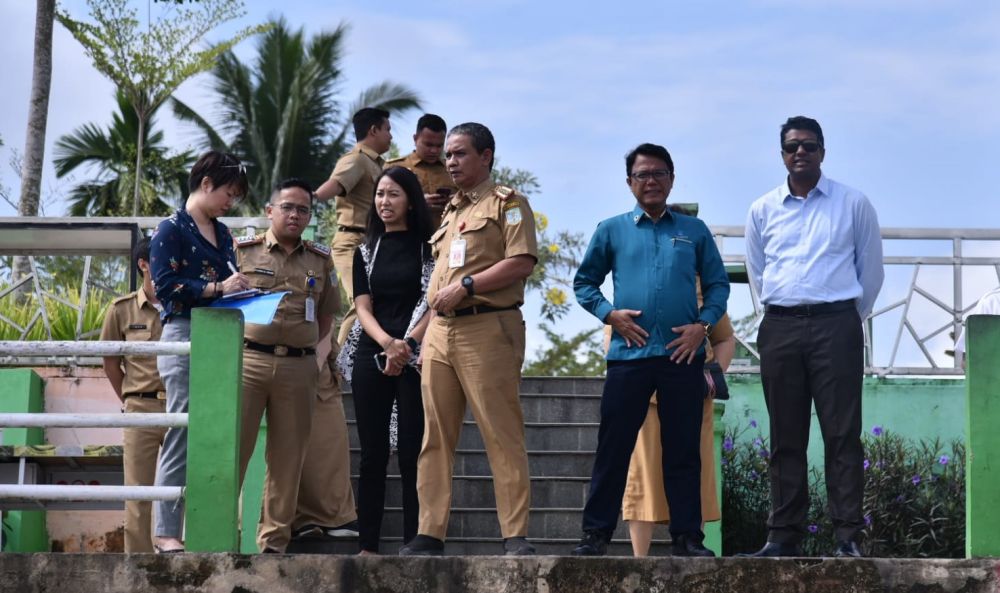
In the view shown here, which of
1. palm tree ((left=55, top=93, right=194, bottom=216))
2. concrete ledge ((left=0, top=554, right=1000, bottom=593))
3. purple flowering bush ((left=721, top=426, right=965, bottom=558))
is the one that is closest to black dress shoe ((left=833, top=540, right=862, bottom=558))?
concrete ledge ((left=0, top=554, right=1000, bottom=593))

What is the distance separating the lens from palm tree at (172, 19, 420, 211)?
25031 millimetres

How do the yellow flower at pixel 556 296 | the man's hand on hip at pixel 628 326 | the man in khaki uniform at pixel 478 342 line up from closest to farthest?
the man in khaki uniform at pixel 478 342
the man's hand on hip at pixel 628 326
the yellow flower at pixel 556 296

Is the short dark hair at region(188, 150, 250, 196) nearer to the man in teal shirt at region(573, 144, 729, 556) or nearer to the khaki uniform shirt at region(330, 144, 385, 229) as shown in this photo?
the man in teal shirt at region(573, 144, 729, 556)

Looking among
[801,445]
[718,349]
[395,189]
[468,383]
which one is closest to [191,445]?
[468,383]

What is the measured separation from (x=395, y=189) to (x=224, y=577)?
229cm

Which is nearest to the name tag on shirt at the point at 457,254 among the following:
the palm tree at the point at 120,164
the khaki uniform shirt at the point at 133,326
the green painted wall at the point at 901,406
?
the khaki uniform shirt at the point at 133,326

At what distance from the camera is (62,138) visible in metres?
24.2

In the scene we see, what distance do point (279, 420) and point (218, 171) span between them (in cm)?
119

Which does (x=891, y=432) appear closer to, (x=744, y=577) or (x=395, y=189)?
(x=395, y=189)

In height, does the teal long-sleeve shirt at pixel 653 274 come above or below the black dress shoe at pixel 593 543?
above

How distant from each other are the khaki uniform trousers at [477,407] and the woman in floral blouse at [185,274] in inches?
34.7

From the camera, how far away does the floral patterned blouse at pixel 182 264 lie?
19.8 feet

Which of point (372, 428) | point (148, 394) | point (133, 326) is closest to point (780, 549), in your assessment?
point (372, 428)

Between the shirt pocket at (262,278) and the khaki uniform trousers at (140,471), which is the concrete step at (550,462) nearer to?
the khaki uniform trousers at (140,471)
